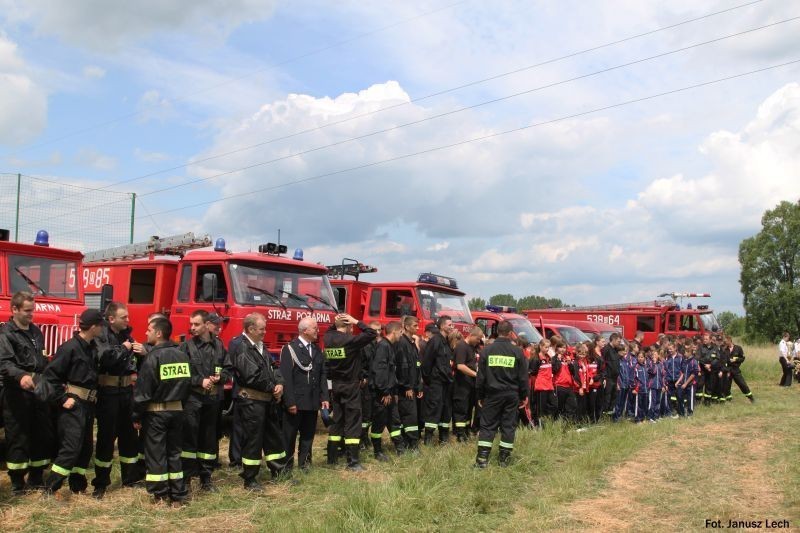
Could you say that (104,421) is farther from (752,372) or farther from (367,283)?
(752,372)

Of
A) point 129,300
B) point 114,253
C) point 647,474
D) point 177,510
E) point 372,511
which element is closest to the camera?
point 372,511

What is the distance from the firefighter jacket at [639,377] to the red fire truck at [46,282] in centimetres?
1038

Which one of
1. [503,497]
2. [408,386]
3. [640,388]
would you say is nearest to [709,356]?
[640,388]

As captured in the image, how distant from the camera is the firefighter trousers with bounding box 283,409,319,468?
27.1ft

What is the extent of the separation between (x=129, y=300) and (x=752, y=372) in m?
23.2

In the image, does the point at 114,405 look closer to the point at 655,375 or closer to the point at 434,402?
the point at 434,402

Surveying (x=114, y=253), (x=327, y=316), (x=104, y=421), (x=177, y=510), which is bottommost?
(x=177, y=510)

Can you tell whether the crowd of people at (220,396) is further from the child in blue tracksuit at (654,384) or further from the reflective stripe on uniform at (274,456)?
the child in blue tracksuit at (654,384)

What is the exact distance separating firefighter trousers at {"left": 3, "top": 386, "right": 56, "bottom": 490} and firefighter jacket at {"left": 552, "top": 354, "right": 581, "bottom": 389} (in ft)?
27.8

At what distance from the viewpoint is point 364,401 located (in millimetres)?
9664

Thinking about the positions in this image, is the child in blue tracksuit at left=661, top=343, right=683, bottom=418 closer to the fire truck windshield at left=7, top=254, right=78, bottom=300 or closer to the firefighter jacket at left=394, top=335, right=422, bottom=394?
the firefighter jacket at left=394, top=335, right=422, bottom=394

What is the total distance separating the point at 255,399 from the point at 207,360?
750 millimetres

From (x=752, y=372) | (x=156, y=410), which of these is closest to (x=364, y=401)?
(x=156, y=410)

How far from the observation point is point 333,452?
Result: 8.93 metres
